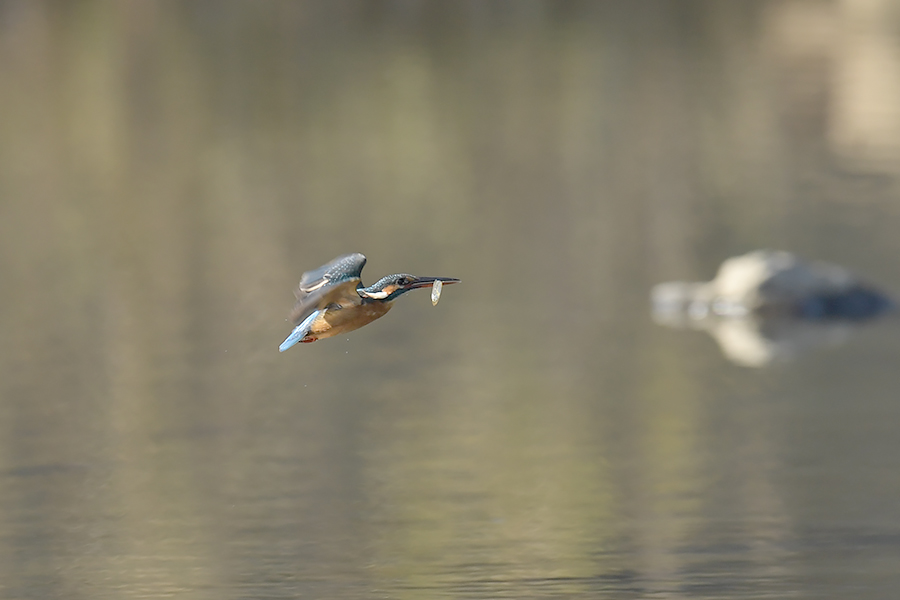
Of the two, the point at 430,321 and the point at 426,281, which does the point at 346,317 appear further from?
the point at 430,321

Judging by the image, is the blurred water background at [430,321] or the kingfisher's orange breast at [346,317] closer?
the kingfisher's orange breast at [346,317]

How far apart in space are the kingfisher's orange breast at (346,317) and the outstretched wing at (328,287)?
3cm

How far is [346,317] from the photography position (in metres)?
5.62

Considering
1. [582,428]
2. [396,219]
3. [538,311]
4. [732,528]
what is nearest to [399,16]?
[396,219]

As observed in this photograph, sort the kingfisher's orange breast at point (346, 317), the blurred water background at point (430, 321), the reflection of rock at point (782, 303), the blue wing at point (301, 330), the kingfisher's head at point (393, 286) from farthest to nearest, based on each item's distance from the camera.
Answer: the reflection of rock at point (782, 303)
the blurred water background at point (430, 321)
the kingfisher's orange breast at point (346, 317)
the kingfisher's head at point (393, 286)
the blue wing at point (301, 330)

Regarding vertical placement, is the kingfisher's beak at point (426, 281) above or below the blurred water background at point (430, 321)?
below

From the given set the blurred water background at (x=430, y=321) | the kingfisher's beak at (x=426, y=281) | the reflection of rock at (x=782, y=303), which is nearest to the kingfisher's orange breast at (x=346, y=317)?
the kingfisher's beak at (x=426, y=281)

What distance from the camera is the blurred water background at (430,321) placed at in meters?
8.68

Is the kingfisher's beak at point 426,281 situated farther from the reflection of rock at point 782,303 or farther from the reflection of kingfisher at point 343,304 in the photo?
the reflection of rock at point 782,303

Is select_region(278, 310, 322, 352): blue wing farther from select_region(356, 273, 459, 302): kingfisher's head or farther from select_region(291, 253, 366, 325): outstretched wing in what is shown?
select_region(356, 273, 459, 302): kingfisher's head

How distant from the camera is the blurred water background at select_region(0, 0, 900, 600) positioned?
868 cm

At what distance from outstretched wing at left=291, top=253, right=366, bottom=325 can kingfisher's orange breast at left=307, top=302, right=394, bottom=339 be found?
0.10 feet

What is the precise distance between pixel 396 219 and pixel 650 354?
6.80m

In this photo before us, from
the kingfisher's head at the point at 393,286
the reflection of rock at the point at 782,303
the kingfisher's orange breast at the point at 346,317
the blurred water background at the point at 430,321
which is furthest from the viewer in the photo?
the reflection of rock at the point at 782,303
